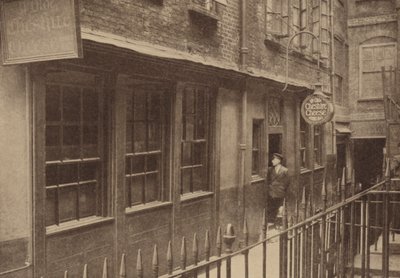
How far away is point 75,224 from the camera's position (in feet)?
20.0

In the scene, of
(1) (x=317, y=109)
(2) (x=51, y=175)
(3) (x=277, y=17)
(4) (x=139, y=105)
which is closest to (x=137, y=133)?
(4) (x=139, y=105)

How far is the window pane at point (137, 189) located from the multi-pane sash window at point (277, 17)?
5.56 meters

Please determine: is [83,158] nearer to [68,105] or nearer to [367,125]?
[68,105]

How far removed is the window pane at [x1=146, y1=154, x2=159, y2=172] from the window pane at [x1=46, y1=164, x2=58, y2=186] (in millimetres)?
1958

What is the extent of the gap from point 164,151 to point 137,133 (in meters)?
0.70

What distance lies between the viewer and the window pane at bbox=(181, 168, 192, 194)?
860 cm

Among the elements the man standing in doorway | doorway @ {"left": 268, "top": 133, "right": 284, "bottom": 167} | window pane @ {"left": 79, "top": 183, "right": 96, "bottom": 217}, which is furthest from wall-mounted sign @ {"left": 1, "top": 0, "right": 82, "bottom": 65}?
doorway @ {"left": 268, "top": 133, "right": 284, "bottom": 167}

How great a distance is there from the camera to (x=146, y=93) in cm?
754

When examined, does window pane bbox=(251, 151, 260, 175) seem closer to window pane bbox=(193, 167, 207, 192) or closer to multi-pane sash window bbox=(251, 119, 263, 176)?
multi-pane sash window bbox=(251, 119, 263, 176)

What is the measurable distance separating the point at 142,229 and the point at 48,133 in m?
2.18

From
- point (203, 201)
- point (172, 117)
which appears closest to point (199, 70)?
point (172, 117)

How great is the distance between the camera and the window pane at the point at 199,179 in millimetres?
8952

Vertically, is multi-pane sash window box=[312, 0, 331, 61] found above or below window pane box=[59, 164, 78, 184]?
above

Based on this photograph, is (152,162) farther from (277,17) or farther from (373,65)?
(373,65)
